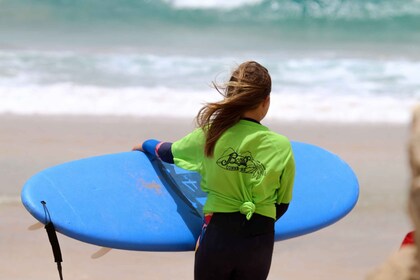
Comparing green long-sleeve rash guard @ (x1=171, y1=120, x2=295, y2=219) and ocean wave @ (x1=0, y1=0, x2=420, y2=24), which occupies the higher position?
green long-sleeve rash guard @ (x1=171, y1=120, x2=295, y2=219)

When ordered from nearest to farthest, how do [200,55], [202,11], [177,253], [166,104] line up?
1. [177,253]
2. [166,104]
3. [200,55]
4. [202,11]

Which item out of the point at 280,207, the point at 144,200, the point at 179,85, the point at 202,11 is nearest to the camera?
the point at 280,207

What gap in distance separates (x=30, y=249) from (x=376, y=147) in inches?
97.4

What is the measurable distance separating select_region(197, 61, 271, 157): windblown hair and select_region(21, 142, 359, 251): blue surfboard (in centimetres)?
48

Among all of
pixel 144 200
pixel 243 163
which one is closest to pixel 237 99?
pixel 243 163

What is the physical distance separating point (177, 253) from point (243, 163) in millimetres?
1710

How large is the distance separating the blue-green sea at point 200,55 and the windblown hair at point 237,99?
109 inches

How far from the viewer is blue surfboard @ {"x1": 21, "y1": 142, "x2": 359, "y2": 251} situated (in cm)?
291

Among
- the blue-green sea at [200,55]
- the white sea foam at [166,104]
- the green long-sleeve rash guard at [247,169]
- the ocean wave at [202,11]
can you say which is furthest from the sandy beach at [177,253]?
the ocean wave at [202,11]

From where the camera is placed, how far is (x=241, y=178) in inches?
99.3

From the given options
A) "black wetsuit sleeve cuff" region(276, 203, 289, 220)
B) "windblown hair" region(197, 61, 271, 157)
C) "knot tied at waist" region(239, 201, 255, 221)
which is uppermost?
"windblown hair" region(197, 61, 271, 157)

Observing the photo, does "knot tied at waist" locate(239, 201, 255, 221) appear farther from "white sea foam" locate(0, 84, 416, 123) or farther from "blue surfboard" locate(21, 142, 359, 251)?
"white sea foam" locate(0, 84, 416, 123)

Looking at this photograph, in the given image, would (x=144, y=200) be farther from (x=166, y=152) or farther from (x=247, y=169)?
(x=247, y=169)

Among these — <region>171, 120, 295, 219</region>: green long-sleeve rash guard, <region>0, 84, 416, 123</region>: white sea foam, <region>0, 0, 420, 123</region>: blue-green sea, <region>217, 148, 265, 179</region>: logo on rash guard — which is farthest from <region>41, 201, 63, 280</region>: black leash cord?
<region>0, 84, 416, 123</region>: white sea foam
